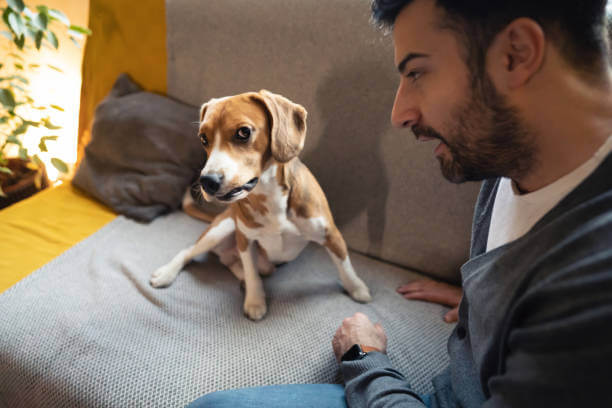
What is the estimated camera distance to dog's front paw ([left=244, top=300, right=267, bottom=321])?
113 cm

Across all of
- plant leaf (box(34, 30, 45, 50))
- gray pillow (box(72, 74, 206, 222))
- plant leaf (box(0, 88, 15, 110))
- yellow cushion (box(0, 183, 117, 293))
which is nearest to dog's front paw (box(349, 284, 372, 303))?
gray pillow (box(72, 74, 206, 222))

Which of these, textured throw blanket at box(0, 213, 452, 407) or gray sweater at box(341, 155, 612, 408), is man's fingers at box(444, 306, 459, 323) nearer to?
textured throw blanket at box(0, 213, 452, 407)

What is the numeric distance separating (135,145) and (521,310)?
1.52 meters

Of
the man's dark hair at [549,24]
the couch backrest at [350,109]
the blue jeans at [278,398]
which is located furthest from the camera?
the couch backrest at [350,109]

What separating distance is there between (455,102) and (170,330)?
97 cm

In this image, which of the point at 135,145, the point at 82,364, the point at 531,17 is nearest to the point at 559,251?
the point at 531,17

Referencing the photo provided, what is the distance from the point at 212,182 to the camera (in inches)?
33.6

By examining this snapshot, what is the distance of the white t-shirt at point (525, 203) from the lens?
516 millimetres

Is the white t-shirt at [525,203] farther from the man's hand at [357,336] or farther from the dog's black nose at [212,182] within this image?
the dog's black nose at [212,182]

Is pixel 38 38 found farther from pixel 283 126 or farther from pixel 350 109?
pixel 350 109

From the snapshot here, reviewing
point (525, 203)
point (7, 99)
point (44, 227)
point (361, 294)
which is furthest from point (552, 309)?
point (44, 227)

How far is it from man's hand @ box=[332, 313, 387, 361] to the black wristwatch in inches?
0.6

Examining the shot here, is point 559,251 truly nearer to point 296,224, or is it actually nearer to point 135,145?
point 296,224

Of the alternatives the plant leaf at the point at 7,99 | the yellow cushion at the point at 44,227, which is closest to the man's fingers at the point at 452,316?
the yellow cushion at the point at 44,227
